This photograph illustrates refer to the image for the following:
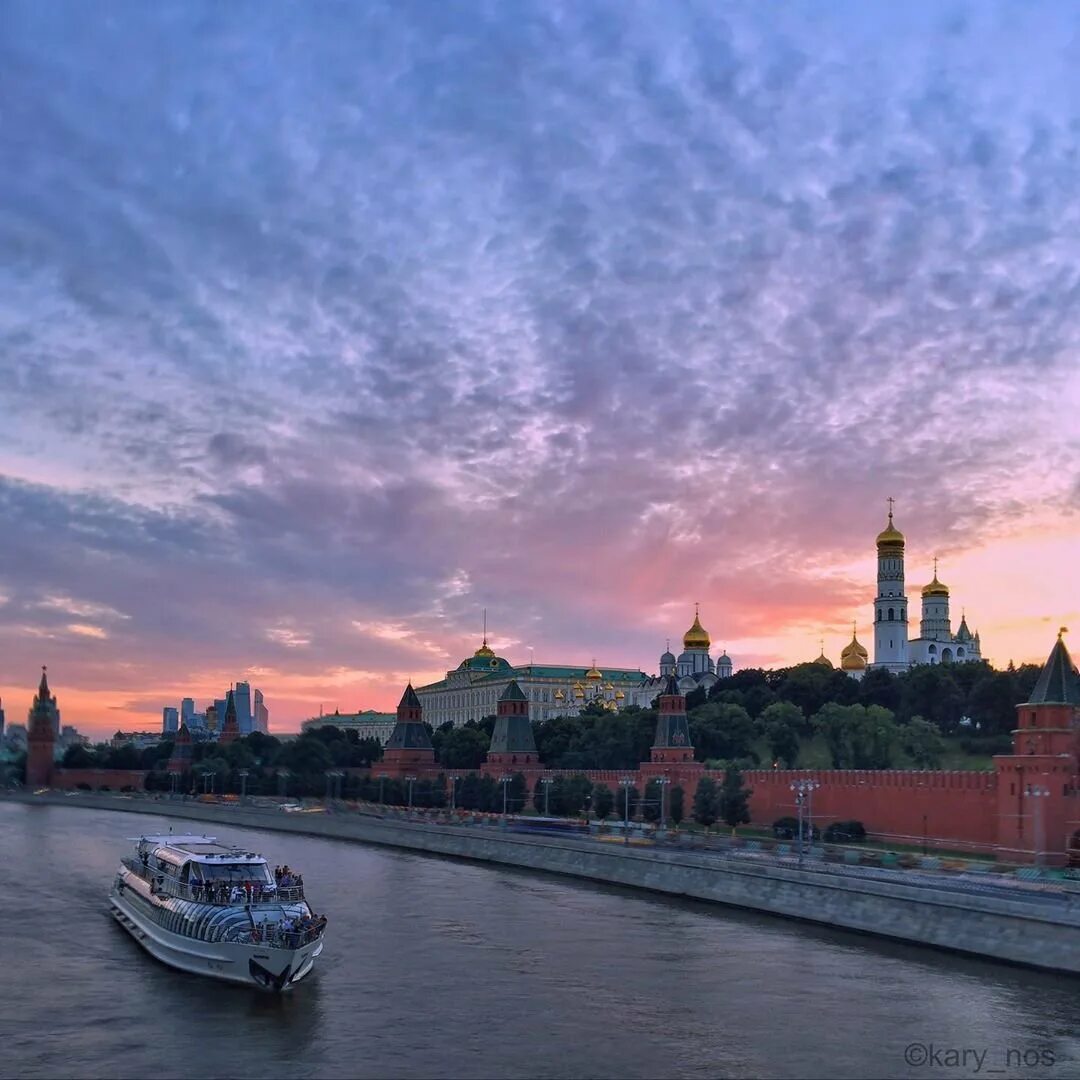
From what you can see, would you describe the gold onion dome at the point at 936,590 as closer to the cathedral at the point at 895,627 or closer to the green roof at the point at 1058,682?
the cathedral at the point at 895,627

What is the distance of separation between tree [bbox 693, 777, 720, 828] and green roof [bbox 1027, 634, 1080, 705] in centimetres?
2004

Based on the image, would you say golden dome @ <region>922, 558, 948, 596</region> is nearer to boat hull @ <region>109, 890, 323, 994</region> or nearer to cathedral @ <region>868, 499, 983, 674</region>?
cathedral @ <region>868, 499, 983, 674</region>

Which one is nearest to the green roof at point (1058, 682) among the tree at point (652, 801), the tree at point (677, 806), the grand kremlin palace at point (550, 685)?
the tree at point (677, 806)

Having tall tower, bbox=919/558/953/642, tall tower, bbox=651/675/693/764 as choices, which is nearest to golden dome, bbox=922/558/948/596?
tall tower, bbox=919/558/953/642

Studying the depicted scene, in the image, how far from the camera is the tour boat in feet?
103

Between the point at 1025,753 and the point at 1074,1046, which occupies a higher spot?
the point at 1025,753

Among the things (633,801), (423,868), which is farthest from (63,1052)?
(633,801)

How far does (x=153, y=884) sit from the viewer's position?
39.9 metres

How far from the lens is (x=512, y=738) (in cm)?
9669

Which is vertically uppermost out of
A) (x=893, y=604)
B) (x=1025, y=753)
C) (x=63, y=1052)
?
(x=893, y=604)

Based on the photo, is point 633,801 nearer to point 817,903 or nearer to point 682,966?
point 817,903

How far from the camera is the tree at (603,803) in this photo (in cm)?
7731

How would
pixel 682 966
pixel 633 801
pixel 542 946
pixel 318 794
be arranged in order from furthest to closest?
pixel 318 794, pixel 633 801, pixel 542 946, pixel 682 966

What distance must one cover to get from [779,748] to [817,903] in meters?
53.2
